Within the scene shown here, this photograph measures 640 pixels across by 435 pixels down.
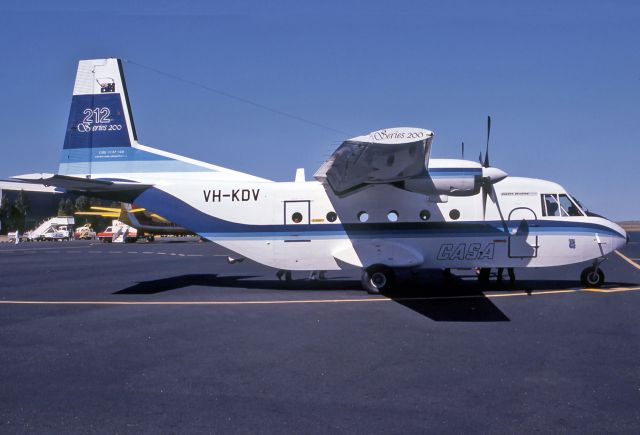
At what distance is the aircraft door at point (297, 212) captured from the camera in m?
15.1

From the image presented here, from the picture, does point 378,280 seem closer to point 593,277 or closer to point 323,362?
point 593,277

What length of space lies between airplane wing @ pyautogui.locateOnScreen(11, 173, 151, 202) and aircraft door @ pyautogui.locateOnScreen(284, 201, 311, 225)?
174 inches

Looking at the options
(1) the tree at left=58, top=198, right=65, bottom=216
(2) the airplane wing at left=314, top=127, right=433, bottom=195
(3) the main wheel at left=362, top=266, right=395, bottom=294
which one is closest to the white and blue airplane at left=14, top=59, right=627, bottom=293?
(3) the main wheel at left=362, top=266, right=395, bottom=294

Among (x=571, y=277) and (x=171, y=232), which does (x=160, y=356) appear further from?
(x=171, y=232)

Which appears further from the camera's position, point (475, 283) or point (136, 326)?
point (475, 283)

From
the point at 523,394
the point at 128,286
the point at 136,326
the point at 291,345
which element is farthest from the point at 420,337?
the point at 128,286

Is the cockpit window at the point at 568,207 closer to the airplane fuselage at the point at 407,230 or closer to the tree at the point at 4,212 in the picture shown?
the airplane fuselage at the point at 407,230

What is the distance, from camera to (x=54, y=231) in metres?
70.2

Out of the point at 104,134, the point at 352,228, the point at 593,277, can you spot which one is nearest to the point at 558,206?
the point at 593,277

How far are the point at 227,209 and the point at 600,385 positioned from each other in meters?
11.2

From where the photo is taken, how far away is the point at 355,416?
17.6ft

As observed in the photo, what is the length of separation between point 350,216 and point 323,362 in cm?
765

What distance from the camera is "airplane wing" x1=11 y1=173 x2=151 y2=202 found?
13.9 meters

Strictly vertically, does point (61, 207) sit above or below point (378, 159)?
above
